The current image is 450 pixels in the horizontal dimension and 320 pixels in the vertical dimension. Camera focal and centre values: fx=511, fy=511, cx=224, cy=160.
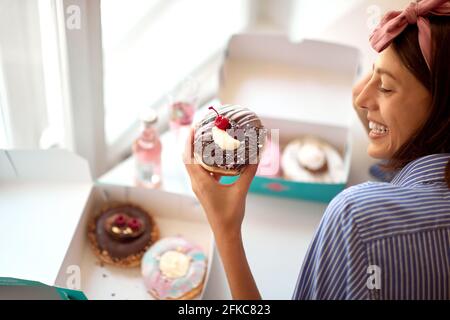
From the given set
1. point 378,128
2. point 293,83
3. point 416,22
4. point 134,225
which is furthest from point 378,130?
point 293,83

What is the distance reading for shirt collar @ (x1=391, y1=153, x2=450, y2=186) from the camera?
75 cm

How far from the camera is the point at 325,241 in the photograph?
732mm

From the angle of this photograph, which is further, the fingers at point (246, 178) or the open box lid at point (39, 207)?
the open box lid at point (39, 207)

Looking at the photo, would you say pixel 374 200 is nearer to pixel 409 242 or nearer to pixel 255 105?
pixel 409 242

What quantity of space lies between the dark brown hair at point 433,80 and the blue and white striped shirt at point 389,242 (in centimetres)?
8

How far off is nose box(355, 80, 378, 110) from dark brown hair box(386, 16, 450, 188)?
8cm

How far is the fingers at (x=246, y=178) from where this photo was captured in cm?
79

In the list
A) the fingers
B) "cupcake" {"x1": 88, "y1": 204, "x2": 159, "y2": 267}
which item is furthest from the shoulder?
"cupcake" {"x1": 88, "y1": 204, "x2": 159, "y2": 267}

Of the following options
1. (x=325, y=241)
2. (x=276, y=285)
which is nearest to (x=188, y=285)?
(x=276, y=285)

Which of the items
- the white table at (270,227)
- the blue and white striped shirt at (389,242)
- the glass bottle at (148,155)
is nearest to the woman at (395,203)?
the blue and white striped shirt at (389,242)

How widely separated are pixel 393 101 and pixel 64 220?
691 mm

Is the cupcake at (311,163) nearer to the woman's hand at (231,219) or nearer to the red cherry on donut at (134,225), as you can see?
the red cherry on donut at (134,225)

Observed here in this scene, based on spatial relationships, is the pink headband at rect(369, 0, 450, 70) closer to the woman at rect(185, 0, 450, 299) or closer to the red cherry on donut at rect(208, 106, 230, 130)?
the woman at rect(185, 0, 450, 299)
